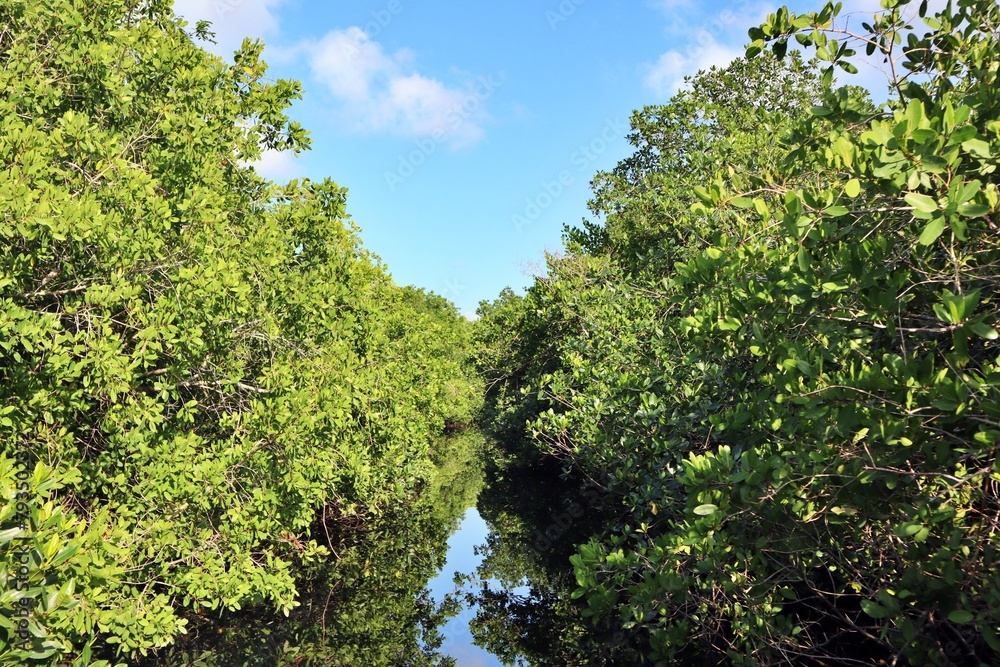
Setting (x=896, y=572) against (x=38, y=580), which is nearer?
(x=38, y=580)

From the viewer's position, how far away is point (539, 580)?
53.6ft

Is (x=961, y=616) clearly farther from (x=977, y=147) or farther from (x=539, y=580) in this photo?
(x=539, y=580)

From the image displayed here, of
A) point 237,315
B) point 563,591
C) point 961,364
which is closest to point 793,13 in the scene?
point 961,364

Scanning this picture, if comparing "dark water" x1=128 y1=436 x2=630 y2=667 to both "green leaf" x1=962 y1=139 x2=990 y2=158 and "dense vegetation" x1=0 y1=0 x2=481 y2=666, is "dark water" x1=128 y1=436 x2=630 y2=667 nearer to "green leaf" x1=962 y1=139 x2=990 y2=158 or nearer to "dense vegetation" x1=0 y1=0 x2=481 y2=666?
"dense vegetation" x1=0 y1=0 x2=481 y2=666

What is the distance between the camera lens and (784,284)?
4730 millimetres

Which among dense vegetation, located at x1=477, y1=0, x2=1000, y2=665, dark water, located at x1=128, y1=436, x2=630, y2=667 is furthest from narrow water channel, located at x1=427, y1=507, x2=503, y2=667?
dense vegetation, located at x1=477, y1=0, x2=1000, y2=665

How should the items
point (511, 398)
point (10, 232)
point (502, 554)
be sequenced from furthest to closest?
point (511, 398) < point (502, 554) < point (10, 232)

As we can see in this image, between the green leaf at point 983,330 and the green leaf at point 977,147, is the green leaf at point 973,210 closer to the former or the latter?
the green leaf at point 977,147

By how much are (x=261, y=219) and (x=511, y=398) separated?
17.7 metres

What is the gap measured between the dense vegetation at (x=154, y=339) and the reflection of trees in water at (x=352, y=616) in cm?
11

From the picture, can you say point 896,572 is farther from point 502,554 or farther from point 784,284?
point 502,554

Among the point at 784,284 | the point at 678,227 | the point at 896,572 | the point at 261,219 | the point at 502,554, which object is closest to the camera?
the point at 784,284

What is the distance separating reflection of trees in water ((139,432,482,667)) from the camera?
10953mm

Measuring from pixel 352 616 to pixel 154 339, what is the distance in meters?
7.93
